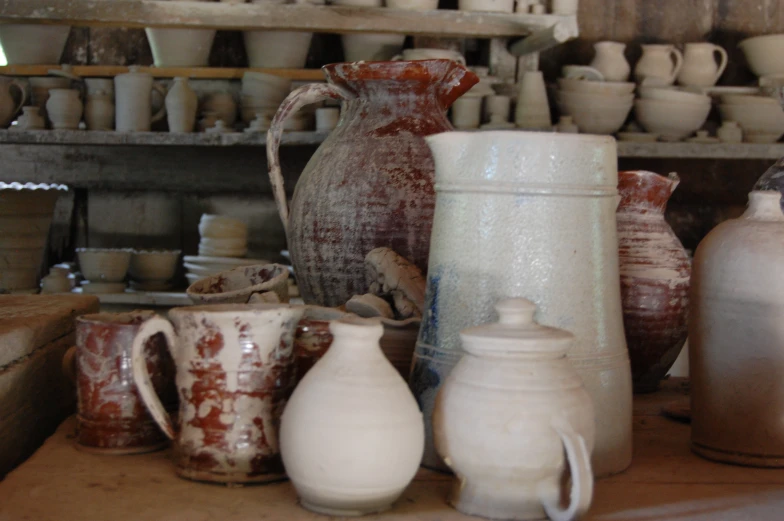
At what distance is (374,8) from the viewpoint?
2342 millimetres

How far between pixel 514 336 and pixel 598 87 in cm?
204

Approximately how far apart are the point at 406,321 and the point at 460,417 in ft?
0.88

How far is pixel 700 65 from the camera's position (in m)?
2.74

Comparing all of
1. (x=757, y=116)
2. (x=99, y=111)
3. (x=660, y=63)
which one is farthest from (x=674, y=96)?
(x=99, y=111)

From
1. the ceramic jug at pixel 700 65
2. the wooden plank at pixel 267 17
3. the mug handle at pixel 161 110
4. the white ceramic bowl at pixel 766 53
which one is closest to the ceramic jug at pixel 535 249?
the wooden plank at pixel 267 17

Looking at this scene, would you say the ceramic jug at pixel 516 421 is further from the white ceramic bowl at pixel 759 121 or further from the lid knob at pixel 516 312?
the white ceramic bowl at pixel 759 121

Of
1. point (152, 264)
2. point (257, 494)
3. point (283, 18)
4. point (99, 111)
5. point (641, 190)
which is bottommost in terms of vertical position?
point (152, 264)

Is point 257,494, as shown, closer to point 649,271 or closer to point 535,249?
point 535,249

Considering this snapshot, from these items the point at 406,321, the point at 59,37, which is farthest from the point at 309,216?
the point at 59,37

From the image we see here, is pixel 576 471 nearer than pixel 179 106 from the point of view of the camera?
Yes

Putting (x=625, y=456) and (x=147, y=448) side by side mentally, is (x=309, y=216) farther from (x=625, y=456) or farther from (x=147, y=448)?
(x=625, y=456)

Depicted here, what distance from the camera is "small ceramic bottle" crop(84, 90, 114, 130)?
247 centimetres

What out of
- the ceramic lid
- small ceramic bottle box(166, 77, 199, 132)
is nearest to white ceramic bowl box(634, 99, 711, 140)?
small ceramic bottle box(166, 77, 199, 132)

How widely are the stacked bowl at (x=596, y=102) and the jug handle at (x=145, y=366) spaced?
6.49 ft
